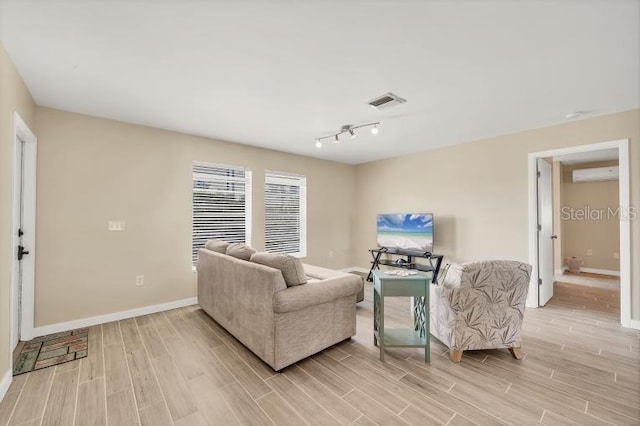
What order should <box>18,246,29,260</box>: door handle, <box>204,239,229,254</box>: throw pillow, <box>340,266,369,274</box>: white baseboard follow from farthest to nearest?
<box>340,266,369,274</box>: white baseboard < <box>204,239,229,254</box>: throw pillow < <box>18,246,29,260</box>: door handle

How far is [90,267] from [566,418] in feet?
15.0

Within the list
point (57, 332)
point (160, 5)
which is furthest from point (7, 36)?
point (57, 332)

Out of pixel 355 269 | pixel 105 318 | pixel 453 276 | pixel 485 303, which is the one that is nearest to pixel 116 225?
pixel 105 318

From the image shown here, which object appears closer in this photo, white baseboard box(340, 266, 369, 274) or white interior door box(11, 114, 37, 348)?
white interior door box(11, 114, 37, 348)

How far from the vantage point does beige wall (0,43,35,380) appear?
1.90m

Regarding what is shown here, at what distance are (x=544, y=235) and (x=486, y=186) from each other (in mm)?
1056

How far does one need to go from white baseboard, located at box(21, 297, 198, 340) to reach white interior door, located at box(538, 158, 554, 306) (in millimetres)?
5013

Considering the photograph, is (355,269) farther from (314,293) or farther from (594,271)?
(594,271)

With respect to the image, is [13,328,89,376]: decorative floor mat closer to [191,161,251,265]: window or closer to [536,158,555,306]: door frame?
[191,161,251,265]: window

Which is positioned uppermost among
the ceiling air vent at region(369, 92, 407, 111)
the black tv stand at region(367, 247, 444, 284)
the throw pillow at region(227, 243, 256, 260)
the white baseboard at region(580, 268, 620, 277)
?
the ceiling air vent at region(369, 92, 407, 111)

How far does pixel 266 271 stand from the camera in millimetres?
2213

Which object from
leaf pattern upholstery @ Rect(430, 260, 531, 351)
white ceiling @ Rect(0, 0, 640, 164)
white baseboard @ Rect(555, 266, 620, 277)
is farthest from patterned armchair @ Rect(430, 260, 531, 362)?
white baseboard @ Rect(555, 266, 620, 277)

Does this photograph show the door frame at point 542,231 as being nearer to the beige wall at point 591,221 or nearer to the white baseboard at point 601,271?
the beige wall at point 591,221

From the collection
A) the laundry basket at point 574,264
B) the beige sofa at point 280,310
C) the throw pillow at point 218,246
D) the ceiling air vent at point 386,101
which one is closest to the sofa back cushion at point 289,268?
the beige sofa at point 280,310
